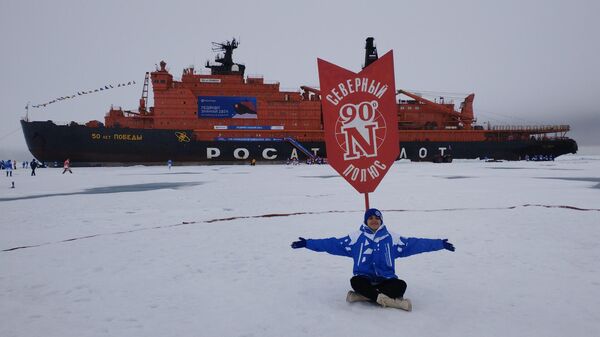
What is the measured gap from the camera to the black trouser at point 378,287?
322cm

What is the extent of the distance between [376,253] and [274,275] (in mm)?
1440

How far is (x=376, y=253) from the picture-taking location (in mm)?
3352

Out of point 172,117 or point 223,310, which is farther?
point 172,117

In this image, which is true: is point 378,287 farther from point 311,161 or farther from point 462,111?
point 462,111

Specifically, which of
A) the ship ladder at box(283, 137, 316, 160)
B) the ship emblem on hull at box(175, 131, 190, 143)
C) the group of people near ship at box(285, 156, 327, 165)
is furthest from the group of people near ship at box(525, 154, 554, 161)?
the ship emblem on hull at box(175, 131, 190, 143)

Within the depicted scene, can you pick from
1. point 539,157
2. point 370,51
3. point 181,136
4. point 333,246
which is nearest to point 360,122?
point 333,246

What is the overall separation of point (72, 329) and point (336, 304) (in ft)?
7.41

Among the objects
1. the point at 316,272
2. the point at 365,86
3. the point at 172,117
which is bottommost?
the point at 316,272

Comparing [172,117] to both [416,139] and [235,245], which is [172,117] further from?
[235,245]

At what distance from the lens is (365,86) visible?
12.9 feet

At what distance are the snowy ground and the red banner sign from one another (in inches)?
52.4

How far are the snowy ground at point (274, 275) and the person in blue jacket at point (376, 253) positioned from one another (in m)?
0.16

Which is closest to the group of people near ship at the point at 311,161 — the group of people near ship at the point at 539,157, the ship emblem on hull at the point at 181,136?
the ship emblem on hull at the point at 181,136

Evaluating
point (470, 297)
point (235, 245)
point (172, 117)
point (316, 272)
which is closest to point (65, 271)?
point (235, 245)
